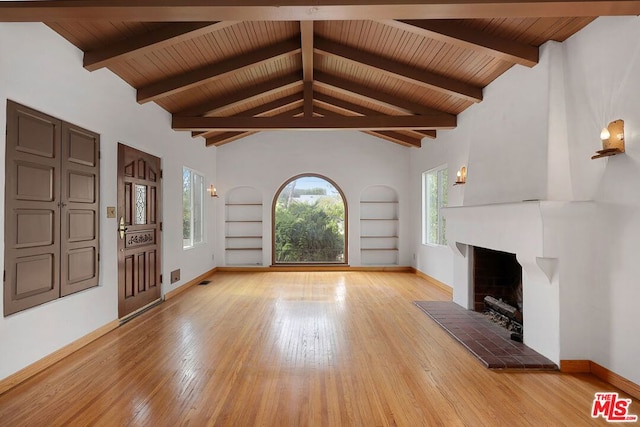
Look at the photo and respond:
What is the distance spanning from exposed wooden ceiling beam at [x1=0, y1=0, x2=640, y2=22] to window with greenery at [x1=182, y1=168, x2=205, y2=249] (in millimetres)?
4221

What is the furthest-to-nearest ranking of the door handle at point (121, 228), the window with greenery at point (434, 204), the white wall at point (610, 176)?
the window with greenery at point (434, 204) → the door handle at point (121, 228) → the white wall at point (610, 176)

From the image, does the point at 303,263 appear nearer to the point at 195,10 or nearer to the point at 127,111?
the point at 127,111

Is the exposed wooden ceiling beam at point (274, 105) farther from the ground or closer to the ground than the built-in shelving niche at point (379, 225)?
farther from the ground

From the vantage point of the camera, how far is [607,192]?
2.89 metres

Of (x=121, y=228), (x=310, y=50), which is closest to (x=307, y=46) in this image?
(x=310, y=50)

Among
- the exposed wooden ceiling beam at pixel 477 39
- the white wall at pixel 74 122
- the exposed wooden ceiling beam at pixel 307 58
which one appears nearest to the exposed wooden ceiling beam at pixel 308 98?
the exposed wooden ceiling beam at pixel 307 58

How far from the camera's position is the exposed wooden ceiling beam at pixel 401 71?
15.4 feet

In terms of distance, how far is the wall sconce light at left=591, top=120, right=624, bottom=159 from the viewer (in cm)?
271

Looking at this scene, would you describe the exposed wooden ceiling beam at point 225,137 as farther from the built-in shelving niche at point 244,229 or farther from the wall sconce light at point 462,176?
the wall sconce light at point 462,176

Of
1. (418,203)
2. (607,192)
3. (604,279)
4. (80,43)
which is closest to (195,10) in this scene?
(80,43)

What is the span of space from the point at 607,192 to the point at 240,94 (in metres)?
4.97

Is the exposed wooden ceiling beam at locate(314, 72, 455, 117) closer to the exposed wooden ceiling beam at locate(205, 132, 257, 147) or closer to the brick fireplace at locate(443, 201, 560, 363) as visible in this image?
the brick fireplace at locate(443, 201, 560, 363)

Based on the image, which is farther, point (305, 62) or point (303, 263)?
point (303, 263)

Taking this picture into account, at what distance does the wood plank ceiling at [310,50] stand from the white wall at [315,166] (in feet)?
4.56
